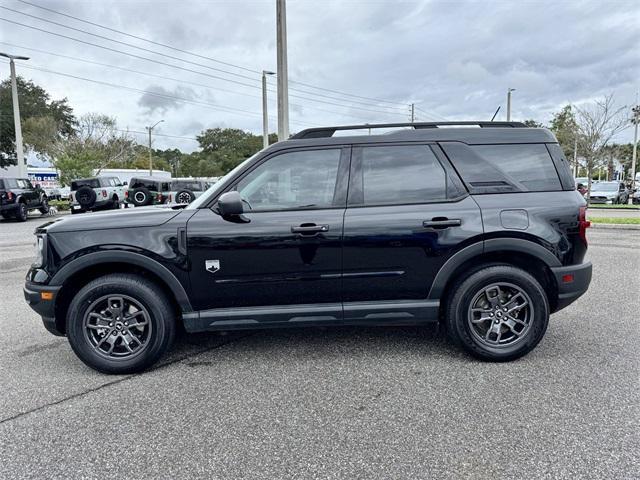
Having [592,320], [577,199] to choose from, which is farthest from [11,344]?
[592,320]

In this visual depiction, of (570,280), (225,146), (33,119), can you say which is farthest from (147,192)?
(225,146)

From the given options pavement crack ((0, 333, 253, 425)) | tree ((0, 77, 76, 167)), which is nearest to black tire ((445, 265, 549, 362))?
pavement crack ((0, 333, 253, 425))

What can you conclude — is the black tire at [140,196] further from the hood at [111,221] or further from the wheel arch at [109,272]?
the wheel arch at [109,272]

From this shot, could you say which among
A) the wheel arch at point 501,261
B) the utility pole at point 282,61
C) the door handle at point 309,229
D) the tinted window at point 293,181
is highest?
the utility pole at point 282,61

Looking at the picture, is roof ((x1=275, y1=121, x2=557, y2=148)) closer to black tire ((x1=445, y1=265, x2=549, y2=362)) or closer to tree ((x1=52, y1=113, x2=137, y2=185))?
black tire ((x1=445, y1=265, x2=549, y2=362))

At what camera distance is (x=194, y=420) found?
111 inches

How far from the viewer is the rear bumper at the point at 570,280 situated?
362 cm

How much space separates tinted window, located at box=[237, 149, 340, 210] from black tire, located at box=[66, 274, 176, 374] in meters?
1.09

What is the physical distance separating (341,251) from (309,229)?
1.02ft

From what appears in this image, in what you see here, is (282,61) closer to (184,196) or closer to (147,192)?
(184,196)

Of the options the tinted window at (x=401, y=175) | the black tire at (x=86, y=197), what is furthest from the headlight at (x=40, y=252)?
the black tire at (x=86, y=197)

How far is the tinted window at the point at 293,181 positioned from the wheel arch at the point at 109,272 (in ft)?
2.93

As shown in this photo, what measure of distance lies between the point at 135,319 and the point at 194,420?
1.11m

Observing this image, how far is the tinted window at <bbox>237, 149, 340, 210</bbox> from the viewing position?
3557mm
